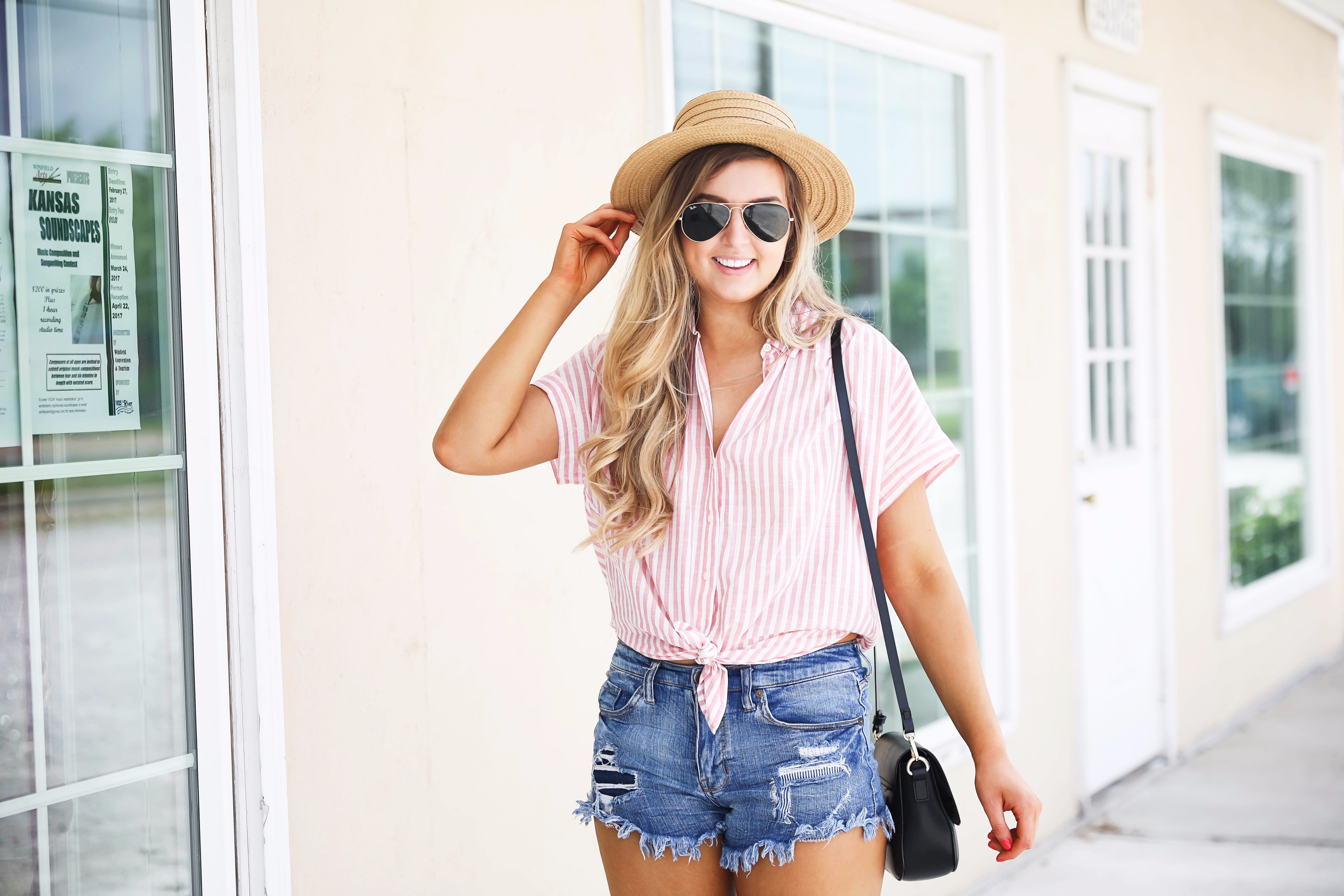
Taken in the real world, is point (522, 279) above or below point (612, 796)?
above

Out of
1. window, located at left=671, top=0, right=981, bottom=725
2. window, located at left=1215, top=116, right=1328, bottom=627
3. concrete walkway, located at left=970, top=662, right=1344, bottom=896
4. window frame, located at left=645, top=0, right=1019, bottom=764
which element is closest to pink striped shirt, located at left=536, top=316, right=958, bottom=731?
window, located at left=671, top=0, right=981, bottom=725

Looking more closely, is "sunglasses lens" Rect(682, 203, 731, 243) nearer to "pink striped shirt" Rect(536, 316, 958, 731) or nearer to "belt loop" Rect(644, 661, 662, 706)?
"pink striped shirt" Rect(536, 316, 958, 731)

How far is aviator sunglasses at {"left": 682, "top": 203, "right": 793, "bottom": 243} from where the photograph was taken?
1.44 meters

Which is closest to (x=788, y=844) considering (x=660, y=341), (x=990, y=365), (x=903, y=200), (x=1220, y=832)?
(x=660, y=341)

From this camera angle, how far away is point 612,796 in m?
1.42

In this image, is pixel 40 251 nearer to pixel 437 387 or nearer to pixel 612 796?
pixel 437 387

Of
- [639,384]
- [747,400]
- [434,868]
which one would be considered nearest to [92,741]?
[434,868]

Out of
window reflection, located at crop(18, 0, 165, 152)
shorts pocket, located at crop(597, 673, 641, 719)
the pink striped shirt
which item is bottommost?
shorts pocket, located at crop(597, 673, 641, 719)

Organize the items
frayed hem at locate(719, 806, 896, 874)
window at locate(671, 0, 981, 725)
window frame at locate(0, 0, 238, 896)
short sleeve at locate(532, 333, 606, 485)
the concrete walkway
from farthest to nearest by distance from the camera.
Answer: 1. the concrete walkway
2. window at locate(671, 0, 981, 725)
3. window frame at locate(0, 0, 238, 896)
4. short sleeve at locate(532, 333, 606, 485)
5. frayed hem at locate(719, 806, 896, 874)

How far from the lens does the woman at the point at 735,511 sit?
4.48 ft

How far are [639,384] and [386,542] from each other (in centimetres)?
74

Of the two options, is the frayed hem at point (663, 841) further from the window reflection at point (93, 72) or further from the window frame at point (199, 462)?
the window reflection at point (93, 72)

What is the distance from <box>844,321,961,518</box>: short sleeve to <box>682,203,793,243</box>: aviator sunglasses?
6.3 inches

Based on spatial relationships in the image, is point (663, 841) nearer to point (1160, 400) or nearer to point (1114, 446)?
point (1114, 446)
